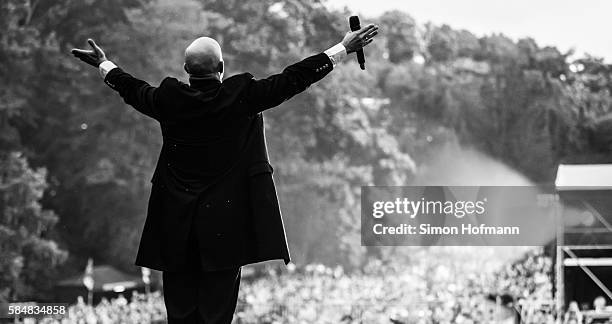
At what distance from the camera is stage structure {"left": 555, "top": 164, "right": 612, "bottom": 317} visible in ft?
20.5

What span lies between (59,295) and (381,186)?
3143 mm

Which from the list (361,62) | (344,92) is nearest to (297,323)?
(344,92)

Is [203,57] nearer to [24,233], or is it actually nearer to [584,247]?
[584,247]

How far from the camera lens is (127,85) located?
1.64m

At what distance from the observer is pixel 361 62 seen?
5.20 feet

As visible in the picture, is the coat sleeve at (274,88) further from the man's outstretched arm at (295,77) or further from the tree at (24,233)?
the tree at (24,233)

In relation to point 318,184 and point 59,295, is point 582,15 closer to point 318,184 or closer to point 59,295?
point 318,184

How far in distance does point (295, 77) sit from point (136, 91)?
0.89ft

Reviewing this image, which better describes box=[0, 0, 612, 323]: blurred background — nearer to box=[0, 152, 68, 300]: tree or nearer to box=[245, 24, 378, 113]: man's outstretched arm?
box=[0, 152, 68, 300]: tree

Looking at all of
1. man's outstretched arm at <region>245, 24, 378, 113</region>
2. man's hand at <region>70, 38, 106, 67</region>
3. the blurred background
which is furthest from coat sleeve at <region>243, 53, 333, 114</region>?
the blurred background

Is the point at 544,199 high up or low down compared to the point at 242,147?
up

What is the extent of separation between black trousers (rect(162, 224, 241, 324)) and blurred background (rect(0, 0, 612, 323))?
6393 mm

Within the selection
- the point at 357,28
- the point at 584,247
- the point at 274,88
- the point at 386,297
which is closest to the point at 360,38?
the point at 357,28

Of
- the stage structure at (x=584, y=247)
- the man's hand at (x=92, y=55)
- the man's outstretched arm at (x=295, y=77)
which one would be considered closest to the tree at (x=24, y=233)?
the stage structure at (x=584, y=247)
